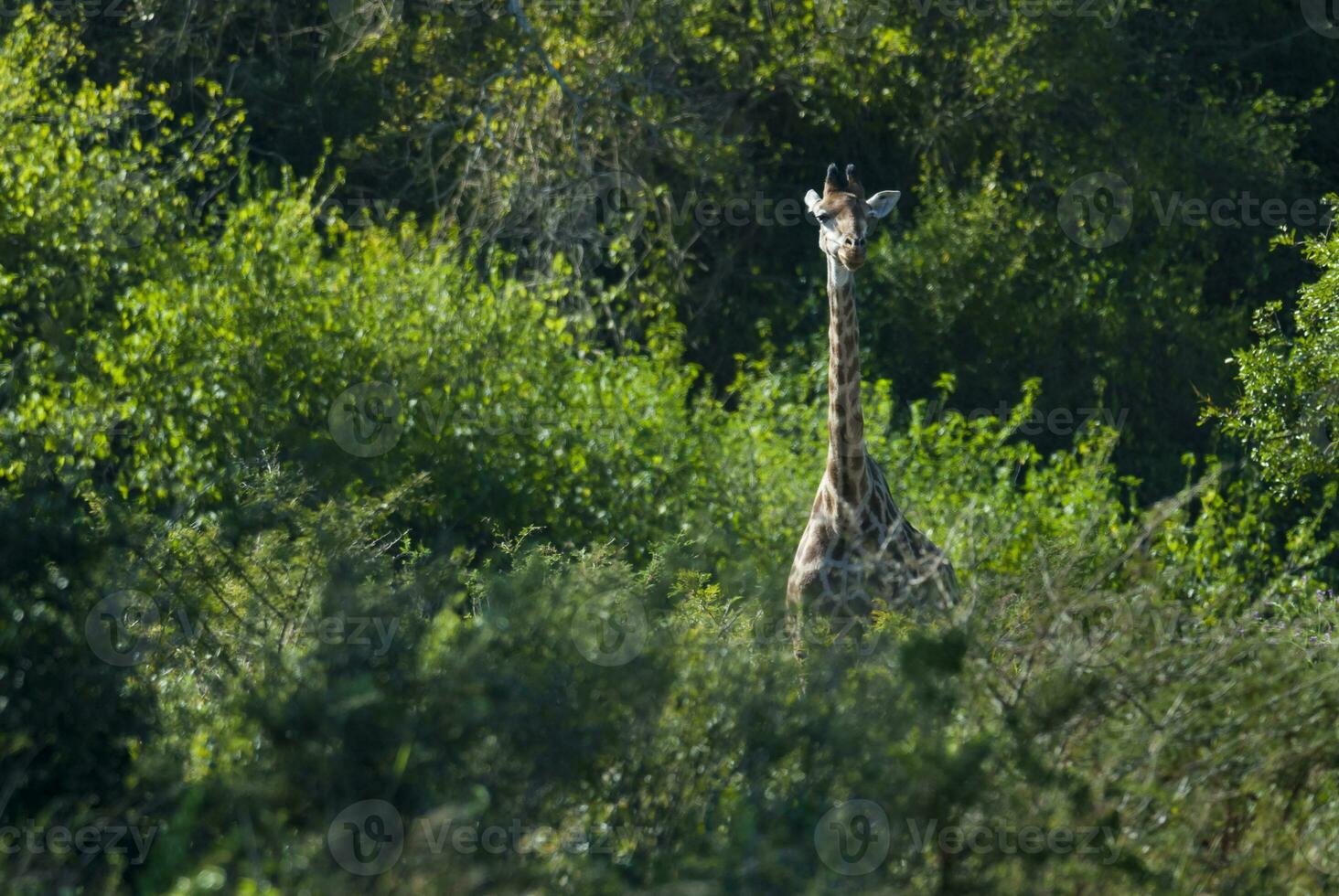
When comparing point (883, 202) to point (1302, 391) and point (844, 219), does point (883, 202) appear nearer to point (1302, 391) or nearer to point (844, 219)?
point (844, 219)

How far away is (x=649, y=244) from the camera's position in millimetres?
14719

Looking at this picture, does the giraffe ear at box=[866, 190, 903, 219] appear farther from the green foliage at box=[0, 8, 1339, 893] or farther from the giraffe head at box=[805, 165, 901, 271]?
the green foliage at box=[0, 8, 1339, 893]

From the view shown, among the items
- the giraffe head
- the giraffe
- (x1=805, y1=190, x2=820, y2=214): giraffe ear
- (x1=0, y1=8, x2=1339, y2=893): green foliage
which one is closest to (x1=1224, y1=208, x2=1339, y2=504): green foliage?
(x1=0, y1=8, x2=1339, y2=893): green foliage

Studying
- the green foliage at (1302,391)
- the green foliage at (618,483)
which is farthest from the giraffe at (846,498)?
the green foliage at (1302,391)

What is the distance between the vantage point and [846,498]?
787cm

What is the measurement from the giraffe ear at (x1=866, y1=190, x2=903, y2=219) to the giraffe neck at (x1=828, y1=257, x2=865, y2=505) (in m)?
0.46

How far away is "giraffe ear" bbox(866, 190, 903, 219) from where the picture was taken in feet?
27.3

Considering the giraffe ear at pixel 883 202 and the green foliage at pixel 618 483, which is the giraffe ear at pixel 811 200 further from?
the green foliage at pixel 618 483

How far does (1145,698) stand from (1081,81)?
11.1 meters

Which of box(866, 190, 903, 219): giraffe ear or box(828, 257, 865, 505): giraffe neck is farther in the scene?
box(866, 190, 903, 219): giraffe ear

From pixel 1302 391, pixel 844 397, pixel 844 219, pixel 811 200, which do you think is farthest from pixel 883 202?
pixel 1302 391

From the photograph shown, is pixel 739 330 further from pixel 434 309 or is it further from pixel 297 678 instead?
pixel 297 678

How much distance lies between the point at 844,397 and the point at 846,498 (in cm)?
50

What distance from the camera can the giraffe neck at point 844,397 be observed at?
7852mm
